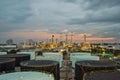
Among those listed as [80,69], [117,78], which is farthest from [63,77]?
[117,78]

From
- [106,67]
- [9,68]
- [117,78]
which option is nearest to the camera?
[117,78]

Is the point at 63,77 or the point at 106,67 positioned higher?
the point at 106,67

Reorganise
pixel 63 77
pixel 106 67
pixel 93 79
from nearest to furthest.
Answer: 1. pixel 93 79
2. pixel 106 67
3. pixel 63 77

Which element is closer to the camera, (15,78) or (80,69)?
(15,78)

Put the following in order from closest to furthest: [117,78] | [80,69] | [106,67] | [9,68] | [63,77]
→ [117,78], [106,67], [80,69], [9,68], [63,77]

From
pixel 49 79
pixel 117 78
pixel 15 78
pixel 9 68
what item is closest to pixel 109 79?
pixel 117 78

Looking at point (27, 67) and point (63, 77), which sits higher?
point (27, 67)

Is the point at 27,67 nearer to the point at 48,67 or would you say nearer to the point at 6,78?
the point at 48,67

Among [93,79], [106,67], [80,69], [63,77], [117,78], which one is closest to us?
[93,79]

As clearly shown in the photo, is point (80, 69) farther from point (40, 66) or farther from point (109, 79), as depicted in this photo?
point (109, 79)
